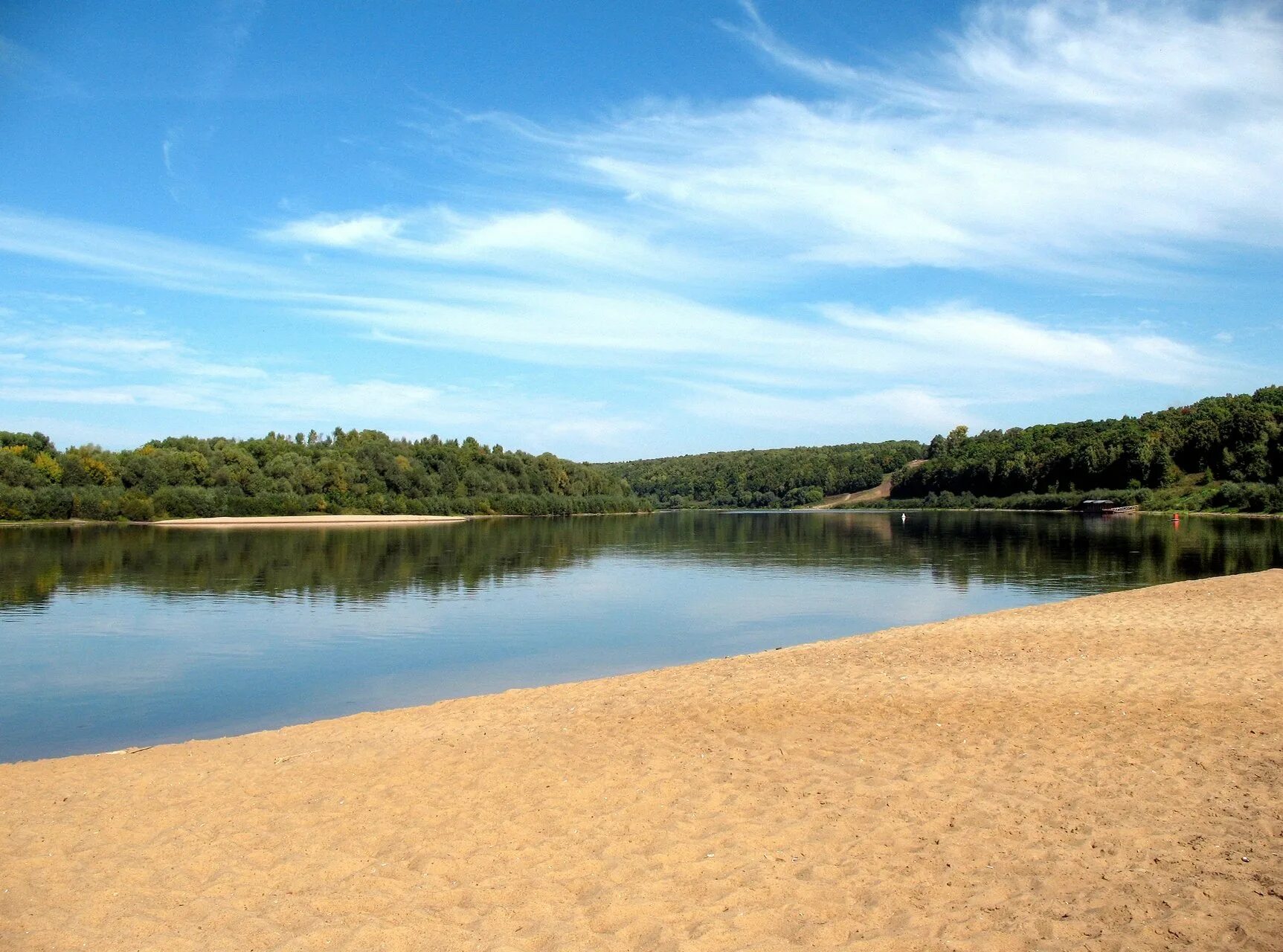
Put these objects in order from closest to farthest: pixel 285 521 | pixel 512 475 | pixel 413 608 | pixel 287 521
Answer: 1. pixel 413 608
2. pixel 287 521
3. pixel 285 521
4. pixel 512 475

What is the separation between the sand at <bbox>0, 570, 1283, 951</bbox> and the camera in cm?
569

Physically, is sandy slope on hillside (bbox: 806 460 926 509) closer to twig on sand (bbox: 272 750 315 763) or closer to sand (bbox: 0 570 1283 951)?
sand (bbox: 0 570 1283 951)

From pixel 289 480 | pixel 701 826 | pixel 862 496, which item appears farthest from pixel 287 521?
pixel 862 496

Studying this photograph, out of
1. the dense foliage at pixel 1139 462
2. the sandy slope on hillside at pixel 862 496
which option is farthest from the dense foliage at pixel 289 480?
the dense foliage at pixel 1139 462

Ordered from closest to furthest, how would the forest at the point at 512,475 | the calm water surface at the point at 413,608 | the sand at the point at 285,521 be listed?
1. the calm water surface at the point at 413,608
2. the sand at the point at 285,521
3. the forest at the point at 512,475

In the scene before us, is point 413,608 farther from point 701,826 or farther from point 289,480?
point 289,480

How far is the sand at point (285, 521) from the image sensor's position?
89312 mm

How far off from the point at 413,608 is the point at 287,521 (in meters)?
77.5

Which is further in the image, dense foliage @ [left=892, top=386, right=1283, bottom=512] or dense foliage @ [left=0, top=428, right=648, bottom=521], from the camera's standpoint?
dense foliage @ [left=892, top=386, right=1283, bottom=512]

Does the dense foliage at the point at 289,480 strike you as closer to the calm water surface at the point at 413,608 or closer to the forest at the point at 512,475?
the forest at the point at 512,475

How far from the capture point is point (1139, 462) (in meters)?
129

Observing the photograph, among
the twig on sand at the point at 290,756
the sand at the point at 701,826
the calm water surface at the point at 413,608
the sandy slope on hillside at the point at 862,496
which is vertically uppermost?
the sandy slope on hillside at the point at 862,496

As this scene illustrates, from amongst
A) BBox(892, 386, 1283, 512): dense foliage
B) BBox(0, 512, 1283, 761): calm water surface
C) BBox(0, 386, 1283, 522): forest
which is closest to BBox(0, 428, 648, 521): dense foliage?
BBox(0, 386, 1283, 522): forest

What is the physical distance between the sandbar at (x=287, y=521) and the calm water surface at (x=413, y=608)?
29158mm
